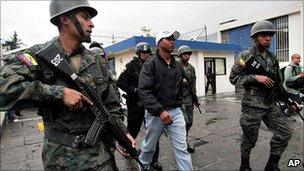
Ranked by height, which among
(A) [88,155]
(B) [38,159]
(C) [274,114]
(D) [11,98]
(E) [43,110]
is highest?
(D) [11,98]

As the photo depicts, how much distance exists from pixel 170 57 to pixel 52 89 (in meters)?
2.27

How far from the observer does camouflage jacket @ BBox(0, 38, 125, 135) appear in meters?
1.73

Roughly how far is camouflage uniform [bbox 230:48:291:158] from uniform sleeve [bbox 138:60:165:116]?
1.19 meters

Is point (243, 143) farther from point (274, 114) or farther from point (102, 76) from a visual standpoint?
point (102, 76)

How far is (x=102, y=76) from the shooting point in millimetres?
2188

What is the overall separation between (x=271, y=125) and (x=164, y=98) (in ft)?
4.77

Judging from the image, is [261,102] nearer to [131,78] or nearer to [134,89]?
[134,89]

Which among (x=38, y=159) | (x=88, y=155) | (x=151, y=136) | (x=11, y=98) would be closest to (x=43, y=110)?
(x=11, y=98)

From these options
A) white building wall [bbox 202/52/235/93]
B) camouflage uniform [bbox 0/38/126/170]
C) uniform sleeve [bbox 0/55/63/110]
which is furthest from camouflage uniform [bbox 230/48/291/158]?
white building wall [bbox 202/52/235/93]

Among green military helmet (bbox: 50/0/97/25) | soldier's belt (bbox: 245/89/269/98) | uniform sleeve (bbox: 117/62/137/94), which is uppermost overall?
green military helmet (bbox: 50/0/97/25)

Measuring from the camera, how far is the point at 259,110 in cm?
379

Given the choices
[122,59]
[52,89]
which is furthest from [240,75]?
[122,59]

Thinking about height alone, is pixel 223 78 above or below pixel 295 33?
below

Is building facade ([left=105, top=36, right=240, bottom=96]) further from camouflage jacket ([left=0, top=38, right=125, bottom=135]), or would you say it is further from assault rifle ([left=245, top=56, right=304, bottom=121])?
→ camouflage jacket ([left=0, top=38, right=125, bottom=135])
